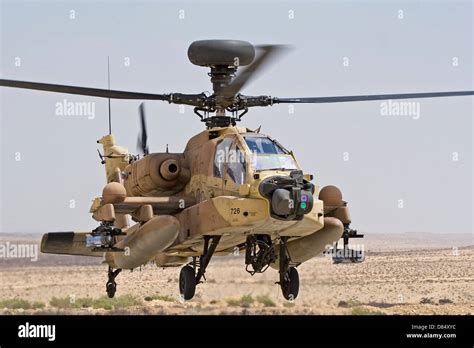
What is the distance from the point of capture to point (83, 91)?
21797 mm

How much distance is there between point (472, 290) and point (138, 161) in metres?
12.4

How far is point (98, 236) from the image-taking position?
69.6 ft

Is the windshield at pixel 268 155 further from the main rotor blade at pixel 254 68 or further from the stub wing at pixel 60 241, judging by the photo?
the stub wing at pixel 60 241

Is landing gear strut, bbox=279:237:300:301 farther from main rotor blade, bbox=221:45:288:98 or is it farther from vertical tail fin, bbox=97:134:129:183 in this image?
vertical tail fin, bbox=97:134:129:183

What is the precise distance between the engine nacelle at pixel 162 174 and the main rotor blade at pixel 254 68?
239 cm

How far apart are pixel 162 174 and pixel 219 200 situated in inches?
106

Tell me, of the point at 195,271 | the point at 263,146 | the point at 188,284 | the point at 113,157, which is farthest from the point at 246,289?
the point at 113,157

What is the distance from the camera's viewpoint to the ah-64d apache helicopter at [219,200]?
20609 mm

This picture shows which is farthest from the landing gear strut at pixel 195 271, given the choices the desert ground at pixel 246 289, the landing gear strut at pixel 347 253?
the landing gear strut at pixel 347 253

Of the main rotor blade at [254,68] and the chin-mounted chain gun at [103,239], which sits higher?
the main rotor blade at [254,68]

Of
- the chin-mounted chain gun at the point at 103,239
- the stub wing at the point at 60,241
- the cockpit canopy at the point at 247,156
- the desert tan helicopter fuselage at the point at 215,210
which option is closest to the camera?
the desert tan helicopter fuselage at the point at 215,210

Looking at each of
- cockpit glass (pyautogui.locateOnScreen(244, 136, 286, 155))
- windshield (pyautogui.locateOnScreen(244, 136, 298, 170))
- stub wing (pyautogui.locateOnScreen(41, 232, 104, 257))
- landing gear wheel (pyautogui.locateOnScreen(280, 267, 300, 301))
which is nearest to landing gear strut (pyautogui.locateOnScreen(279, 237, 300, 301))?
landing gear wheel (pyautogui.locateOnScreen(280, 267, 300, 301))
